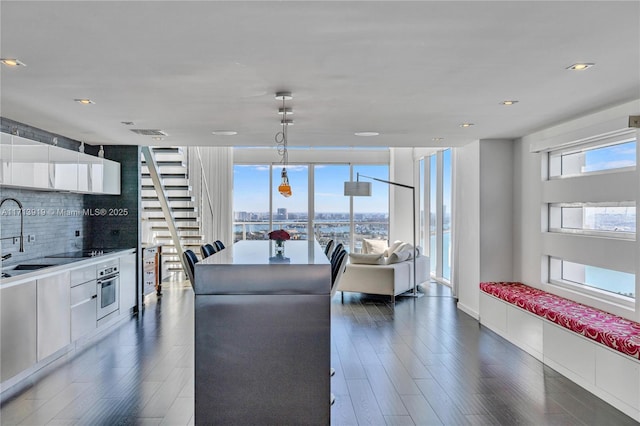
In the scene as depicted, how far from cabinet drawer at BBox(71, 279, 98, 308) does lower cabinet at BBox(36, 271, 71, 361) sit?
0.32 feet

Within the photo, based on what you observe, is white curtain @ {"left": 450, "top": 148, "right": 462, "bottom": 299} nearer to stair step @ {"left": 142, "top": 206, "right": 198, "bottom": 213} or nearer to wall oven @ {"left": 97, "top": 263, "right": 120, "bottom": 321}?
stair step @ {"left": 142, "top": 206, "right": 198, "bottom": 213}

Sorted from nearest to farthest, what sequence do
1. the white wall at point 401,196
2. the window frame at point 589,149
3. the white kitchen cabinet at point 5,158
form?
the white kitchen cabinet at point 5,158, the window frame at point 589,149, the white wall at point 401,196

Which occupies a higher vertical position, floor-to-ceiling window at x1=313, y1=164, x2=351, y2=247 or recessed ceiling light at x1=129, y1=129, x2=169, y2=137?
recessed ceiling light at x1=129, y1=129, x2=169, y2=137

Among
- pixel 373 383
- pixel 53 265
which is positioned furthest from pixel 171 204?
pixel 373 383

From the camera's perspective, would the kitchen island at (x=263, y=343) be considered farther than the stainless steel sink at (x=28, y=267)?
No

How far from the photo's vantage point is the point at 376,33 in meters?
2.43

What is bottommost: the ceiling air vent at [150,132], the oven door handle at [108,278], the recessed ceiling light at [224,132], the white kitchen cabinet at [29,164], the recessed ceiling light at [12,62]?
the oven door handle at [108,278]

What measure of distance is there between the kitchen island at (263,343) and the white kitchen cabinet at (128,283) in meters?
3.40

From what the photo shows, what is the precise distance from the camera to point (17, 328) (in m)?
3.76

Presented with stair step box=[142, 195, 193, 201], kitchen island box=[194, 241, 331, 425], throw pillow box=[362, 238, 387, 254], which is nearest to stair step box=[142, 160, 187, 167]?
stair step box=[142, 195, 193, 201]

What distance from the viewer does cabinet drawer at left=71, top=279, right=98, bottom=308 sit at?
4.64 metres

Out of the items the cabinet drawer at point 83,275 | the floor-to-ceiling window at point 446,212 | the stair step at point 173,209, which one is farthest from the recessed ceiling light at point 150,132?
the floor-to-ceiling window at point 446,212

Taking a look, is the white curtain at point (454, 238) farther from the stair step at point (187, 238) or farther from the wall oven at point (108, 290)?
the wall oven at point (108, 290)

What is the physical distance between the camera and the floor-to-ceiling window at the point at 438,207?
28.3 feet
